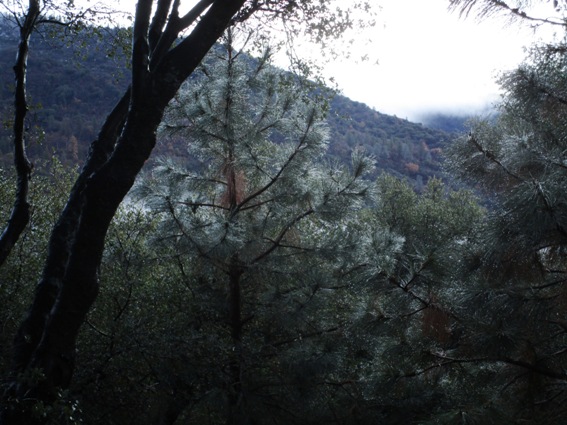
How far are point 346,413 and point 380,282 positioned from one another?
2.51 m

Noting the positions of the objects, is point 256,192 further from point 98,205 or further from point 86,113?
point 86,113

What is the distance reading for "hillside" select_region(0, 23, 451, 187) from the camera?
617 cm

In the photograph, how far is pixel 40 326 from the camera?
381cm

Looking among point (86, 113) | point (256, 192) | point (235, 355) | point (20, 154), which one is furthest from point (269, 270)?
point (86, 113)

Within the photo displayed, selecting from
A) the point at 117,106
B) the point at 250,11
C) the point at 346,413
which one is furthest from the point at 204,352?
the point at 250,11

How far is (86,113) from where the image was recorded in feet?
125

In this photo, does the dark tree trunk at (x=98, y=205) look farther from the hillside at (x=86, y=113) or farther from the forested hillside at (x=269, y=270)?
the hillside at (x=86, y=113)

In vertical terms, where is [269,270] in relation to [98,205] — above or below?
above

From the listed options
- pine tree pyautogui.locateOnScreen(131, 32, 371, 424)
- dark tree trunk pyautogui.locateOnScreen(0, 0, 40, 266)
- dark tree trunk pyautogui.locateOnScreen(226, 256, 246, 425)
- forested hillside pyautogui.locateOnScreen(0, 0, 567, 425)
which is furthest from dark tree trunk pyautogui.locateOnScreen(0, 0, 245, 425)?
pine tree pyautogui.locateOnScreen(131, 32, 371, 424)

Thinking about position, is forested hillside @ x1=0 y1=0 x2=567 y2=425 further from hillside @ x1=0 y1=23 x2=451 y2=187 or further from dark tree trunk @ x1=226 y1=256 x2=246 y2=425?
hillside @ x1=0 y1=23 x2=451 y2=187

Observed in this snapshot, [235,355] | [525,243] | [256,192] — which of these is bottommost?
[235,355]

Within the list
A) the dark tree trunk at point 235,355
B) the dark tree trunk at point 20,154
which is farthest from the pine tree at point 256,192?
the dark tree trunk at point 20,154

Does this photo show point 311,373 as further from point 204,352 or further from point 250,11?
point 250,11

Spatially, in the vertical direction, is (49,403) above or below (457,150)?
below
